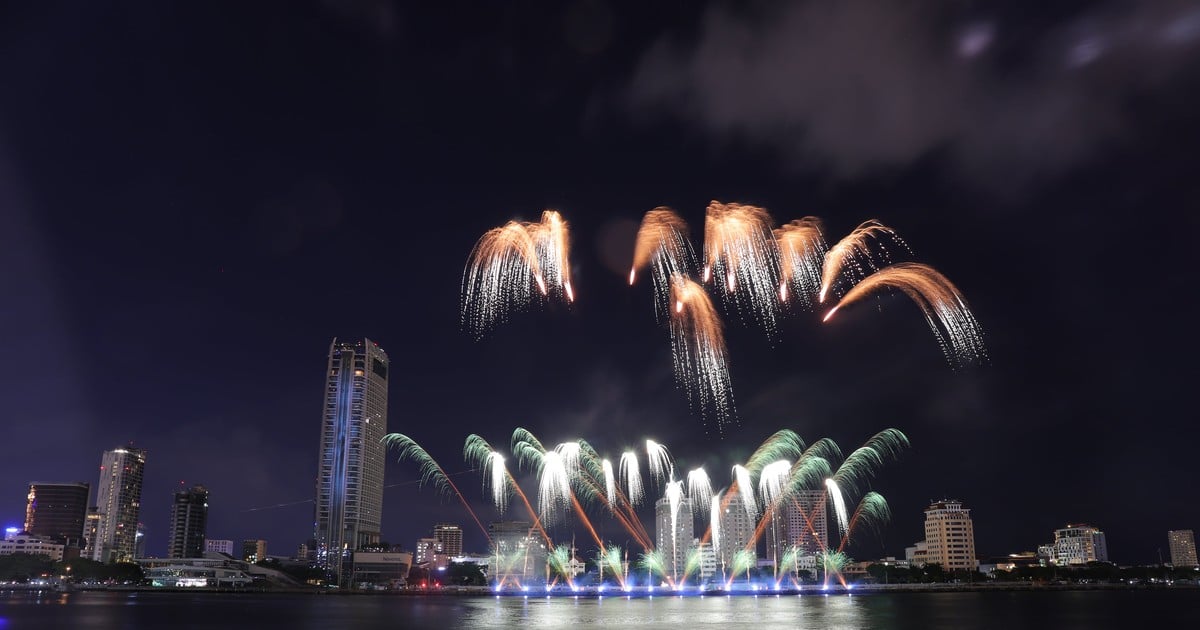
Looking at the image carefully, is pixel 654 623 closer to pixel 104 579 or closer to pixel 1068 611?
pixel 1068 611

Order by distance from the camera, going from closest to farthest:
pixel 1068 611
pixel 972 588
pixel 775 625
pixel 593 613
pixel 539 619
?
pixel 775 625
pixel 539 619
pixel 593 613
pixel 1068 611
pixel 972 588

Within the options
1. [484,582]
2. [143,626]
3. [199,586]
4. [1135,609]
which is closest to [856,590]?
[1135,609]

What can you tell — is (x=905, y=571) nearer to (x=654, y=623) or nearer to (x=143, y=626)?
(x=654, y=623)

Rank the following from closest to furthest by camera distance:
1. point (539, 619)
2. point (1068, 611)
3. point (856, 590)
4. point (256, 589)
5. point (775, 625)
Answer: point (775, 625) < point (539, 619) < point (1068, 611) < point (856, 590) < point (256, 589)

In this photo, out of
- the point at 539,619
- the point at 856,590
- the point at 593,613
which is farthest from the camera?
the point at 856,590

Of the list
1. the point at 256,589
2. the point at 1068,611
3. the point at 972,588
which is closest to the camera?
the point at 1068,611

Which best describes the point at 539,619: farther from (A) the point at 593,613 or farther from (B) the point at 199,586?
(B) the point at 199,586

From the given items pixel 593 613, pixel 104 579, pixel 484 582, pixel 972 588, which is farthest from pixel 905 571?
pixel 104 579

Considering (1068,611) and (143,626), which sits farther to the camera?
(1068,611)

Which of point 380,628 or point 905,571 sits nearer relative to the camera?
point 380,628
